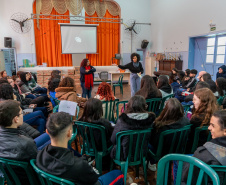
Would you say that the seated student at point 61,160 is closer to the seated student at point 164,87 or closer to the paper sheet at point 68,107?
the paper sheet at point 68,107

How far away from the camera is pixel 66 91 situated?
2.85 m

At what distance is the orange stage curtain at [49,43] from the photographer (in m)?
8.29

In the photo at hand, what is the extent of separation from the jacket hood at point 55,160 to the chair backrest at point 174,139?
908 millimetres

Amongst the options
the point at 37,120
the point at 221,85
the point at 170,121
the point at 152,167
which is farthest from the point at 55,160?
the point at 221,85

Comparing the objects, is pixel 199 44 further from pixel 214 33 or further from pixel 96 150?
pixel 96 150

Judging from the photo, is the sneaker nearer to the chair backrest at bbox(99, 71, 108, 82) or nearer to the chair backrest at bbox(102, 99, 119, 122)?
the chair backrest at bbox(102, 99, 119, 122)

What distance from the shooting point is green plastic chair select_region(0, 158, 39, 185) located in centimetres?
118

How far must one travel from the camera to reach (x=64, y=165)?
1039 millimetres

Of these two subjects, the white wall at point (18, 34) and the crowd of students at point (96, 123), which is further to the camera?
the white wall at point (18, 34)

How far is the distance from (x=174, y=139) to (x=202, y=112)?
42 cm

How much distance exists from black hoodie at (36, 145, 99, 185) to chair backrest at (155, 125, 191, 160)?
2.72 feet

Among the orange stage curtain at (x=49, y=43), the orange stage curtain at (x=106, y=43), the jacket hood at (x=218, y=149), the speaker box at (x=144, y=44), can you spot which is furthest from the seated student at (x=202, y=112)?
the orange stage curtain at (x=49, y=43)

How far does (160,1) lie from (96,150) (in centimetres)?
813

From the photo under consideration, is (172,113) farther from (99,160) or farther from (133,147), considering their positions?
(99,160)
